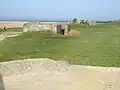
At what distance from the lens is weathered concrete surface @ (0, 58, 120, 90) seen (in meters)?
4.63

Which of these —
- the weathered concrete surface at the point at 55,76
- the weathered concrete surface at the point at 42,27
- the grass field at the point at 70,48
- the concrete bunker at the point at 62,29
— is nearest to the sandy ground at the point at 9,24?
the weathered concrete surface at the point at 42,27

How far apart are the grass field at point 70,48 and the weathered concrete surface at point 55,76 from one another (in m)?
0.57

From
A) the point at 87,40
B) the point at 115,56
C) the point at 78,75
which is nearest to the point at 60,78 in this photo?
the point at 78,75

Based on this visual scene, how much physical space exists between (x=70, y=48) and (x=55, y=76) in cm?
200

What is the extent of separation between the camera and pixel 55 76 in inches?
203

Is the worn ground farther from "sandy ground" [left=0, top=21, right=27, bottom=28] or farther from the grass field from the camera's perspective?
"sandy ground" [left=0, top=21, right=27, bottom=28]

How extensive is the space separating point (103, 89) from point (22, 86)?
126 centimetres

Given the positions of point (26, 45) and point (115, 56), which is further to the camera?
point (26, 45)

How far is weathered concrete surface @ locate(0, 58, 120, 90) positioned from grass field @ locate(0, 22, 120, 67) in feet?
1.88

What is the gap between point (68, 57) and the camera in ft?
21.2

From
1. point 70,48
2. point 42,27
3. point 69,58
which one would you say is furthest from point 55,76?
point 42,27

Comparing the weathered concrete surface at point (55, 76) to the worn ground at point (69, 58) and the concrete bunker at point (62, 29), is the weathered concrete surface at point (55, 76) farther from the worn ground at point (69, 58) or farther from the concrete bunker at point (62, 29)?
the concrete bunker at point (62, 29)

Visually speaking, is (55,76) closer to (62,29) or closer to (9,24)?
(9,24)

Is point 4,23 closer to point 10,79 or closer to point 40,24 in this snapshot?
point 40,24
